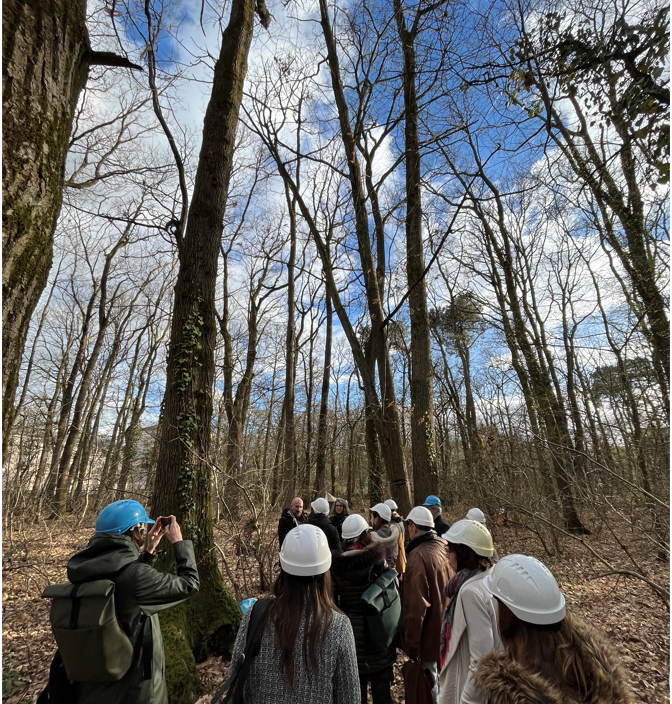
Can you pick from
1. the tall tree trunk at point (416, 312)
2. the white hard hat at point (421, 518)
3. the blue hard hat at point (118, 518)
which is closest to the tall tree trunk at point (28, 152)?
the blue hard hat at point (118, 518)

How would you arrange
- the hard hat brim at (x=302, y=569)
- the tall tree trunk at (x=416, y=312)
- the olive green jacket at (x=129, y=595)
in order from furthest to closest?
the tall tree trunk at (x=416, y=312)
the olive green jacket at (x=129, y=595)
the hard hat brim at (x=302, y=569)

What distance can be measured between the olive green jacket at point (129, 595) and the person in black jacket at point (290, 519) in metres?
3.58

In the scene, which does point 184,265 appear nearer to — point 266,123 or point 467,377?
point 266,123

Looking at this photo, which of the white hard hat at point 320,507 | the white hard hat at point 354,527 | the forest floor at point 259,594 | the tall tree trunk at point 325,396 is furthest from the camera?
the tall tree trunk at point 325,396

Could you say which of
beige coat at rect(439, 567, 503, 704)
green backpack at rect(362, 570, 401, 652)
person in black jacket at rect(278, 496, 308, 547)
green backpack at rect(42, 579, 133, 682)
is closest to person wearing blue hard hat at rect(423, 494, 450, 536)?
person in black jacket at rect(278, 496, 308, 547)

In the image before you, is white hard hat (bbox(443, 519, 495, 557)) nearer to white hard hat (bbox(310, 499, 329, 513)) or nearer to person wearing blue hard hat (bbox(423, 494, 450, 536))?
person wearing blue hard hat (bbox(423, 494, 450, 536))

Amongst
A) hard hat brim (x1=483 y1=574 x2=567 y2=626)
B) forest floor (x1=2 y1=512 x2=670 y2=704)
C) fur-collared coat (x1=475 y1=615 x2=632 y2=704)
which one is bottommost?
forest floor (x1=2 y1=512 x2=670 y2=704)

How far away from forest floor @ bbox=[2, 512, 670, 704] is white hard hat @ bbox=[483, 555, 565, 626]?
284 centimetres

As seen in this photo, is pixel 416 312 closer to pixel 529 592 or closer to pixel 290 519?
pixel 290 519

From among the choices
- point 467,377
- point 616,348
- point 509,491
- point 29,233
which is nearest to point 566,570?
point 509,491

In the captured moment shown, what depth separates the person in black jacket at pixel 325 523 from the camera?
4530 millimetres

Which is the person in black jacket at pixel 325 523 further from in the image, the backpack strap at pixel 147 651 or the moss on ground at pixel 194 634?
the backpack strap at pixel 147 651

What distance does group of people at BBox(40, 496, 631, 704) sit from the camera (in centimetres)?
148

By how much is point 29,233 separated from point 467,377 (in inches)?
847
